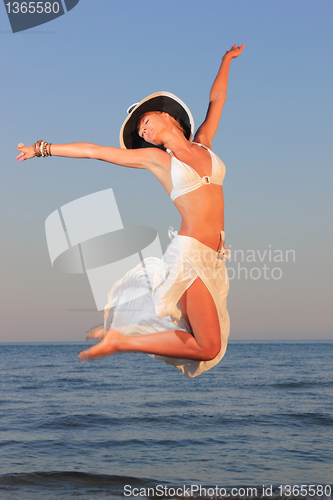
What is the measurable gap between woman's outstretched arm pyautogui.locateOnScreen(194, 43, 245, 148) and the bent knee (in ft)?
5.39

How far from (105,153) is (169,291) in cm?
108

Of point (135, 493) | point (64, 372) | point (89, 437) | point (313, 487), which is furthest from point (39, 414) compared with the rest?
point (64, 372)

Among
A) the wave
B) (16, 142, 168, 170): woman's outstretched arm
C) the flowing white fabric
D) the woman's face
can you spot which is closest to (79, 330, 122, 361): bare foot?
the flowing white fabric

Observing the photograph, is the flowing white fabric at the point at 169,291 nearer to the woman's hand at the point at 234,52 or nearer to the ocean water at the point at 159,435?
the ocean water at the point at 159,435

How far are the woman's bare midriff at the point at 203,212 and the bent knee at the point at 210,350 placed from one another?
0.74 metres

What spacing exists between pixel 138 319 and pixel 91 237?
97 centimetres

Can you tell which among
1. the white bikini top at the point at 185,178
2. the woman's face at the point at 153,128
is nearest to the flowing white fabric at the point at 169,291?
the white bikini top at the point at 185,178

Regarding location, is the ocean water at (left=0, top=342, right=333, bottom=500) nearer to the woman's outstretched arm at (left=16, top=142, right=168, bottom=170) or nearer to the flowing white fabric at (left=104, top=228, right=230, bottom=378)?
the flowing white fabric at (left=104, top=228, right=230, bottom=378)

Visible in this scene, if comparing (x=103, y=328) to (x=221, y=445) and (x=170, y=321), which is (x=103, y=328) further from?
(x=221, y=445)

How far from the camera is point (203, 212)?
3381mm

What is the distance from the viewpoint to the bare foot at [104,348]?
3.22m

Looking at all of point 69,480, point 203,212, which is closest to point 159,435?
point 69,480

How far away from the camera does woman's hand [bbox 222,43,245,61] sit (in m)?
4.21

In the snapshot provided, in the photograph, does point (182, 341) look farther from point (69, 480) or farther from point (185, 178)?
point (69, 480)
